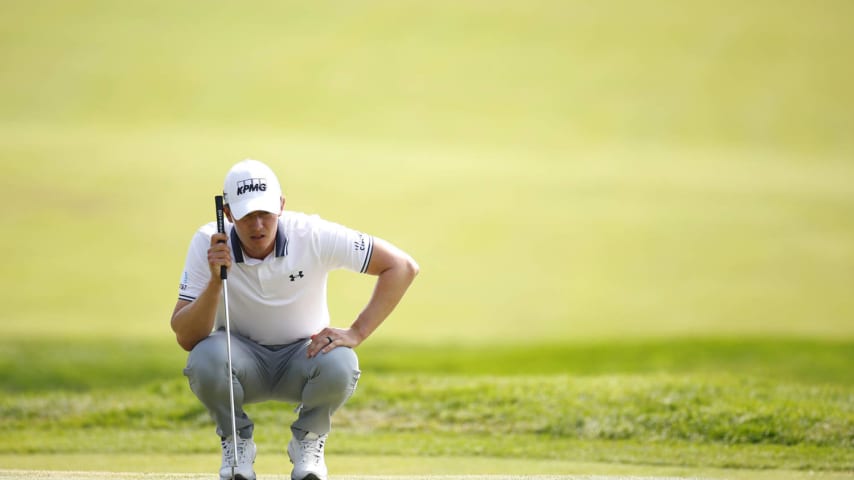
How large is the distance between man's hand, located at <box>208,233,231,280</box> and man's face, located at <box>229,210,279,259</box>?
0.09 meters

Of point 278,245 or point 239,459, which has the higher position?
point 278,245

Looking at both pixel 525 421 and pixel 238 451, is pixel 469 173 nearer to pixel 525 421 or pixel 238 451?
pixel 525 421

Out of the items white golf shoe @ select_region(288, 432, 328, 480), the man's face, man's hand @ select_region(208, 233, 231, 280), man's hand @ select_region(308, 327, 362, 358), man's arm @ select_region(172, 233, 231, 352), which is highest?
the man's face

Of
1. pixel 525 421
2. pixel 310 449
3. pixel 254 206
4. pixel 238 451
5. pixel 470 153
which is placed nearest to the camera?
pixel 254 206

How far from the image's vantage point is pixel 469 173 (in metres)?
15.3

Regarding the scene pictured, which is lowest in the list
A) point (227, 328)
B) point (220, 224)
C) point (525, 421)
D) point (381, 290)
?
point (525, 421)

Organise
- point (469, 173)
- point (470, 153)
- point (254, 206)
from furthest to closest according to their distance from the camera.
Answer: point (470, 153) → point (469, 173) → point (254, 206)

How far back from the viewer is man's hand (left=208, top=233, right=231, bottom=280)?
12.1 feet

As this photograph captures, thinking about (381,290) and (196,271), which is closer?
(196,271)

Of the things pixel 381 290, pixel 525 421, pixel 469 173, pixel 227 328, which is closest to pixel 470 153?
pixel 469 173

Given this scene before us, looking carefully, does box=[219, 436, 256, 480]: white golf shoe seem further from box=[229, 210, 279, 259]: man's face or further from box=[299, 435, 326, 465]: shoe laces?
box=[229, 210, 279, 259]: man's face

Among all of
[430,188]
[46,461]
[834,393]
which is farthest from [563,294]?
[46,461]

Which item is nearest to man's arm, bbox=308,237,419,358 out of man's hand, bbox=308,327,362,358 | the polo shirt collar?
man's hand, bbox=308,327,362,358

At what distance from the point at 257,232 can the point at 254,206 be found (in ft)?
0.34
